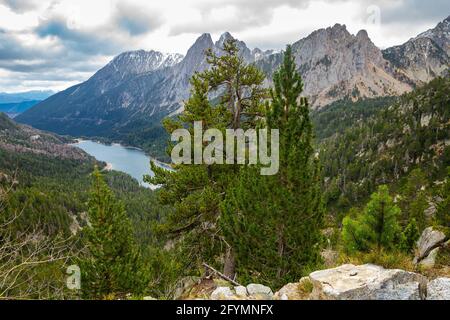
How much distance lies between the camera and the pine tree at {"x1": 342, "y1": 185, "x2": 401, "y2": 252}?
18678 millimetres

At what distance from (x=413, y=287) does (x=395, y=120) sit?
15593 centimetres

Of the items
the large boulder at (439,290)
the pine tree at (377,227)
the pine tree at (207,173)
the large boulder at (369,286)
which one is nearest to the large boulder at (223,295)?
the large boulder at (369,286)

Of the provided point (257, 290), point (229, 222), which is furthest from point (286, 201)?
point (257, 290)

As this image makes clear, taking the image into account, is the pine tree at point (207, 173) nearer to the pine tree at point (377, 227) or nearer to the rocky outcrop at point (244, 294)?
the pine tree at point (377, 227)

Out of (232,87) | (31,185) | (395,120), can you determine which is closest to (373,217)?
(232,87)

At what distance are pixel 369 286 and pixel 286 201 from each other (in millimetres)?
5152

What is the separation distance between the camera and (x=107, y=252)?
2038 cm

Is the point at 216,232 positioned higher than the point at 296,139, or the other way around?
the point at 296,139

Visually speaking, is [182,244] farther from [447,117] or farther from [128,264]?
[447,117]

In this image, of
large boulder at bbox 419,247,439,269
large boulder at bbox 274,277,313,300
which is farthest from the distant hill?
large boulder at bbox 274,277,313,300

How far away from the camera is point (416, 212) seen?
149 ft

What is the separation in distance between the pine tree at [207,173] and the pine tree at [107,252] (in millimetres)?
3339

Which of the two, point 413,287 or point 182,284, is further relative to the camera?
point 182,284

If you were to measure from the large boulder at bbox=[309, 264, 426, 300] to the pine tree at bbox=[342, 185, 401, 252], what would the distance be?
9676mm
